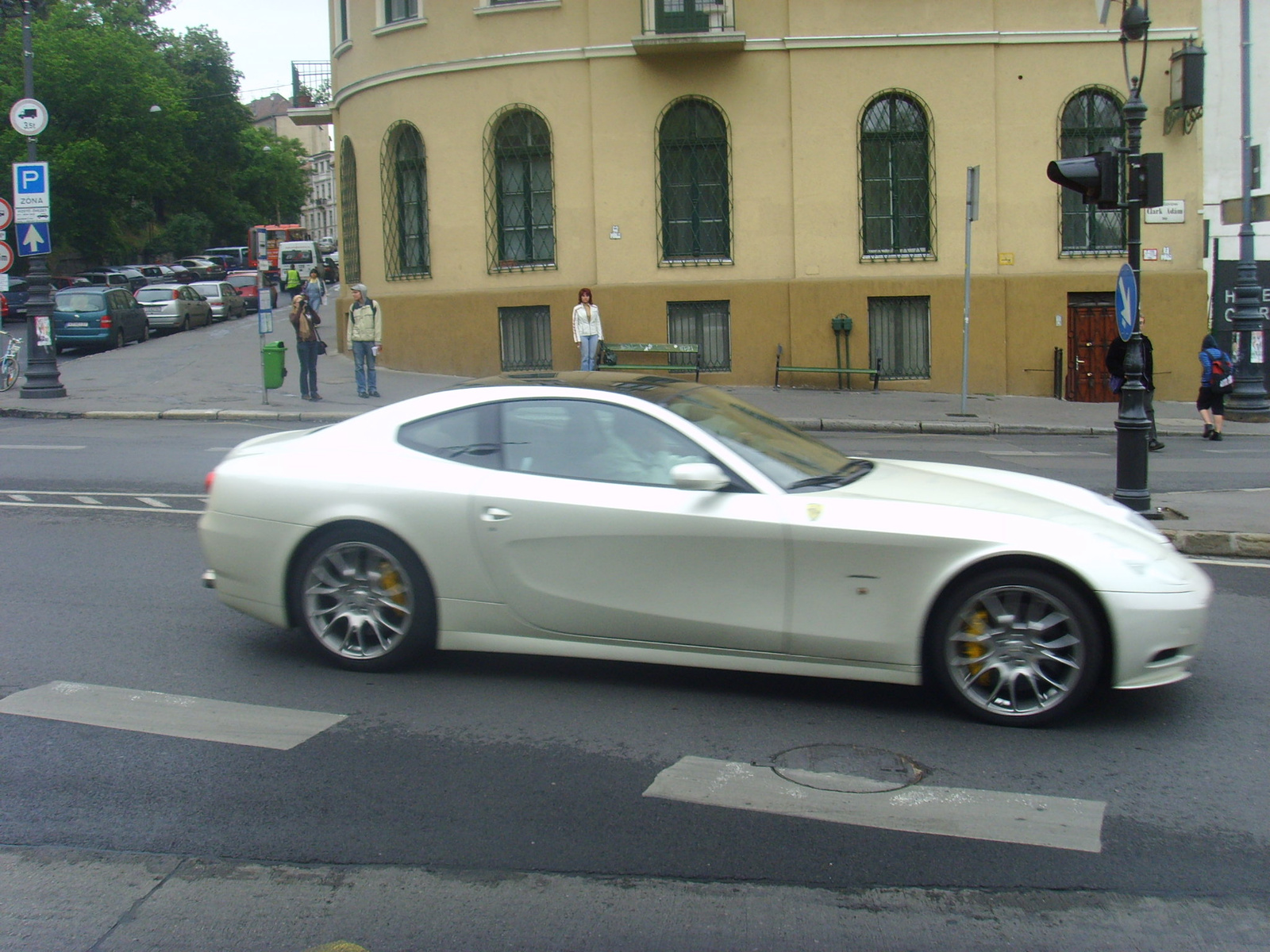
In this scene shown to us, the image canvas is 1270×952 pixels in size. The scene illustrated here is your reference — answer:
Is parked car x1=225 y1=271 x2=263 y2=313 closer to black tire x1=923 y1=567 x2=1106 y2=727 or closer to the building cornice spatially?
the building cornice

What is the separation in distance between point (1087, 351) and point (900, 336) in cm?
341

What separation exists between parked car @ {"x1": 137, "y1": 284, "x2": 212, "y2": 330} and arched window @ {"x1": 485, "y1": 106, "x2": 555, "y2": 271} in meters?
16.6

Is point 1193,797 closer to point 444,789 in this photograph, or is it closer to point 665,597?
point 665,597

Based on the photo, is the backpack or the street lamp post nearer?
the backpack

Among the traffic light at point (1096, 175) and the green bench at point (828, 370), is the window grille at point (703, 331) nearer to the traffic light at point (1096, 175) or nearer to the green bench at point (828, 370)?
the green bench at point (828, 370)

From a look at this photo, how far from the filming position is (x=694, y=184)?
22984 mm

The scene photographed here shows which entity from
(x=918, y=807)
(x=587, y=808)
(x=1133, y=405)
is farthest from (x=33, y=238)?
(x=918, y=807)

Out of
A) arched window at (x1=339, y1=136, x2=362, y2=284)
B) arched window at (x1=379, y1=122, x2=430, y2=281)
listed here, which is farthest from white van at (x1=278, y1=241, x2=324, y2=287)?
arched window at (x1=379, y1=122, x2=430, y2=281)

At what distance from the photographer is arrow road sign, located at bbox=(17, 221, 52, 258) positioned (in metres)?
21.0

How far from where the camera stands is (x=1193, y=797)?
4449mm

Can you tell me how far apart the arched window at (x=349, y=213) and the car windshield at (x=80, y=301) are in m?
7.53

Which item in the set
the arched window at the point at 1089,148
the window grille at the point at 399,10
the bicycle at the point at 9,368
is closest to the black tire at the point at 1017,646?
the arched window at the point at 1089,148

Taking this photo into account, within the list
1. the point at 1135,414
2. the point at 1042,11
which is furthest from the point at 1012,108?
the point at 1135,414

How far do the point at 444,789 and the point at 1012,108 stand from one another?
2106cm
